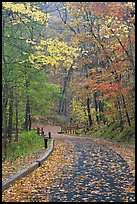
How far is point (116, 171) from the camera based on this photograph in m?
11.2

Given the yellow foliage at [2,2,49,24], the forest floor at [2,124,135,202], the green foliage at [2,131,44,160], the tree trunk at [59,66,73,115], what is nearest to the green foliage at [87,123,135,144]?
the green foliage at [2,131,44,160]

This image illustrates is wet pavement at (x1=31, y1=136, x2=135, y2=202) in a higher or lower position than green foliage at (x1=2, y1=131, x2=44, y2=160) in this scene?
higher

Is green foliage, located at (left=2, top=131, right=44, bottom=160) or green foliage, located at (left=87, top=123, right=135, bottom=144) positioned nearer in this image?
green foliage, located at (left=2, top=131, right=44, bottom=160)

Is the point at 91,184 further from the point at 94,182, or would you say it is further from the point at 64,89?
the point at 64,89

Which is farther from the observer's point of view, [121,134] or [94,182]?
[121,134]

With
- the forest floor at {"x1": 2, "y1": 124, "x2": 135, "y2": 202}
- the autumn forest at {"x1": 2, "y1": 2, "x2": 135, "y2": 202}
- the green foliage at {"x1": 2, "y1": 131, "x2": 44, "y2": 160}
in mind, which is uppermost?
the autumn forest at {"x1": 2, "y1": 2, "x2": 135, "y2": 202}

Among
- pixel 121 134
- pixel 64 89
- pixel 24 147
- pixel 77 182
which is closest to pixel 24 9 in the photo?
pixel 77 182

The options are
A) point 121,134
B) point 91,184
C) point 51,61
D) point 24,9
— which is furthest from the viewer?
point 121,134

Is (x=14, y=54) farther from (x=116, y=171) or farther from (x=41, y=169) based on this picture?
(x=116, y=171)

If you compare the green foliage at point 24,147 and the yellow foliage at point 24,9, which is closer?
the yellow foliage at point 24,9

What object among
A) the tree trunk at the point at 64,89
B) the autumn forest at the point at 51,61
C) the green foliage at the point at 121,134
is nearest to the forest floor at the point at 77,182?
the autumn forest at the point at 51,61

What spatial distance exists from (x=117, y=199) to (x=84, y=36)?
1929 cm

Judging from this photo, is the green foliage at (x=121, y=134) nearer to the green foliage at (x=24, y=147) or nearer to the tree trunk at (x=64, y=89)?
the green foliage at (x=24, y=147)

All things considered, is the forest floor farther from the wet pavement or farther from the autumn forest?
the autumn forest
